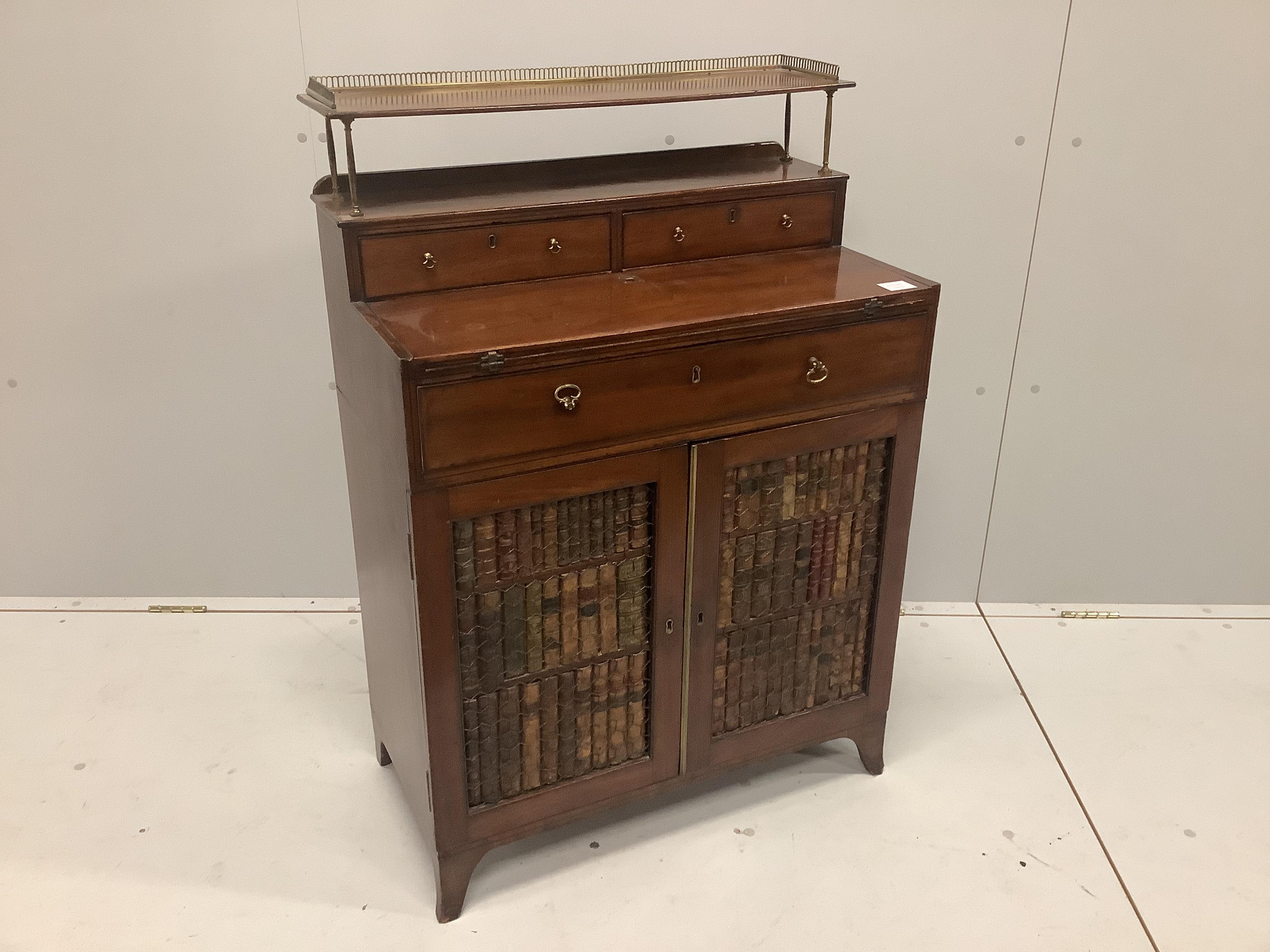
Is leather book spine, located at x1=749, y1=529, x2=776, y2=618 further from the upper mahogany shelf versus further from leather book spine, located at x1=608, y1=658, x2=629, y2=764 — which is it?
the upper mahogany shelf

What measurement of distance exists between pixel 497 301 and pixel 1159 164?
5.58ft

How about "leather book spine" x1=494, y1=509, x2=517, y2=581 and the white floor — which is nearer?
"leather book spine" x1=494, y1=509, x2=517, y2=581

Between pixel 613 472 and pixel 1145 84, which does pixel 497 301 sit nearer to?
pixel 613 472

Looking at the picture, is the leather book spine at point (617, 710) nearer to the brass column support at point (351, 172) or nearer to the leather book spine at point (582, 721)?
the leather book spine at point (582, 721)

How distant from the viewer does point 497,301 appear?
2.01 metres

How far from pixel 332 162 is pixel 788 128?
0.96 m

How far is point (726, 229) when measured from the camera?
7.36ft

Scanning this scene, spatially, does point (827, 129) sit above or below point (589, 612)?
above

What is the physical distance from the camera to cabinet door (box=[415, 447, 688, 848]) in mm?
1935

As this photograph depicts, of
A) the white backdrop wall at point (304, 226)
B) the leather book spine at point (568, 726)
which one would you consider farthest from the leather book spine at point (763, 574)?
the white backdrop wall at point (304, 226)

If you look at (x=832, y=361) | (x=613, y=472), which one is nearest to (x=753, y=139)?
(x=832, y=361)

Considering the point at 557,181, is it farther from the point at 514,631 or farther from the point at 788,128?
the point at 514,631

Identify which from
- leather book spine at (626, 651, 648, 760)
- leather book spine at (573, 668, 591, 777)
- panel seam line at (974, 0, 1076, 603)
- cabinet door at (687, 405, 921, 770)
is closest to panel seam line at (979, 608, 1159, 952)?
panel seam line at (974, 0, 1076, 603)

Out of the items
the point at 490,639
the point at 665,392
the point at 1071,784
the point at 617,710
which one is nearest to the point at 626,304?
the point at 665,392
